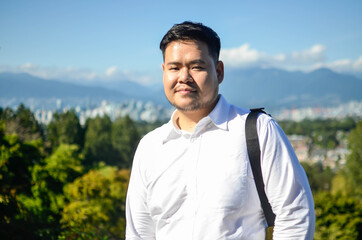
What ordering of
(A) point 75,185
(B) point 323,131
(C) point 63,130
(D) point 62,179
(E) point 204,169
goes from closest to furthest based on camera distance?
(E) point 204,169 → (A) point 75,185 → (D) point 62,179 → (C) point 63,130 → (B) point 323,131

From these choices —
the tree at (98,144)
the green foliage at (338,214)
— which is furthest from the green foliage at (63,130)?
the green foliage at (338,214)

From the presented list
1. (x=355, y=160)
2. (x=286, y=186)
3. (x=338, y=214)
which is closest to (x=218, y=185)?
(x=286, y=186)

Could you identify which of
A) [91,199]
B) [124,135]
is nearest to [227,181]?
[91,199]

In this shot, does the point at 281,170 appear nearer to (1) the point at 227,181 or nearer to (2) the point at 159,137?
(1) the point at 227,181

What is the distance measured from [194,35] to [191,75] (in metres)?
0.16

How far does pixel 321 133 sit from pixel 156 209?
3553 inches

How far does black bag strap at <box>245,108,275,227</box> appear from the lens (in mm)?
1271

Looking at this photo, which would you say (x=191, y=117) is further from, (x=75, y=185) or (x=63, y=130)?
(x=63, y=130)

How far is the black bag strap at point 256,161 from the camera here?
127 centimetres

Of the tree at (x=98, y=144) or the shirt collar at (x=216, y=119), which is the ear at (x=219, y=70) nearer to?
the shirt collar at (x=216, y=119)

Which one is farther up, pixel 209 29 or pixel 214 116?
pixel 209 29

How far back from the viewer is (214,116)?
142 cm

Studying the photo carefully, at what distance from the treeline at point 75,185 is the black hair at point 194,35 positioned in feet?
7.57

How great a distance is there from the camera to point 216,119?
1412 millimetres
